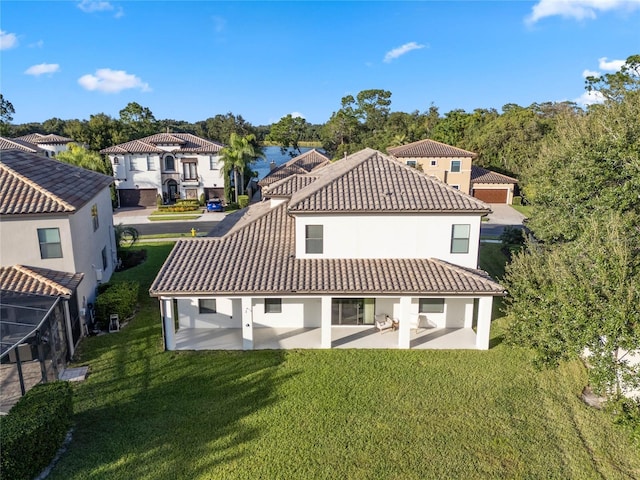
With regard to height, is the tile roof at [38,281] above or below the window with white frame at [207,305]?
above

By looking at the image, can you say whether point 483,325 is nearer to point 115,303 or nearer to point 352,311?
point 352,311

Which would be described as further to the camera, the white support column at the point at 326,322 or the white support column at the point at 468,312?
the white support column at the point at 468,312

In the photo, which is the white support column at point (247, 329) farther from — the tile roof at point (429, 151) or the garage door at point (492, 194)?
the garage door at point (492, 194)

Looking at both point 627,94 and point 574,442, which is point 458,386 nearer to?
point 574,442

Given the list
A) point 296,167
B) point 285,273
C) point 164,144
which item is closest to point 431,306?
point 285,273

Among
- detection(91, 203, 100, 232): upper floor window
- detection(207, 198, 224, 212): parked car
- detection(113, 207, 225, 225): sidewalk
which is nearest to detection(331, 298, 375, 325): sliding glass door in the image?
detection(91, 203, 100, 232): upper floor window

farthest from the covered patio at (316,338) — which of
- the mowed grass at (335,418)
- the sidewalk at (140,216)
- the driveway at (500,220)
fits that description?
the sidewalk at (140,216)
